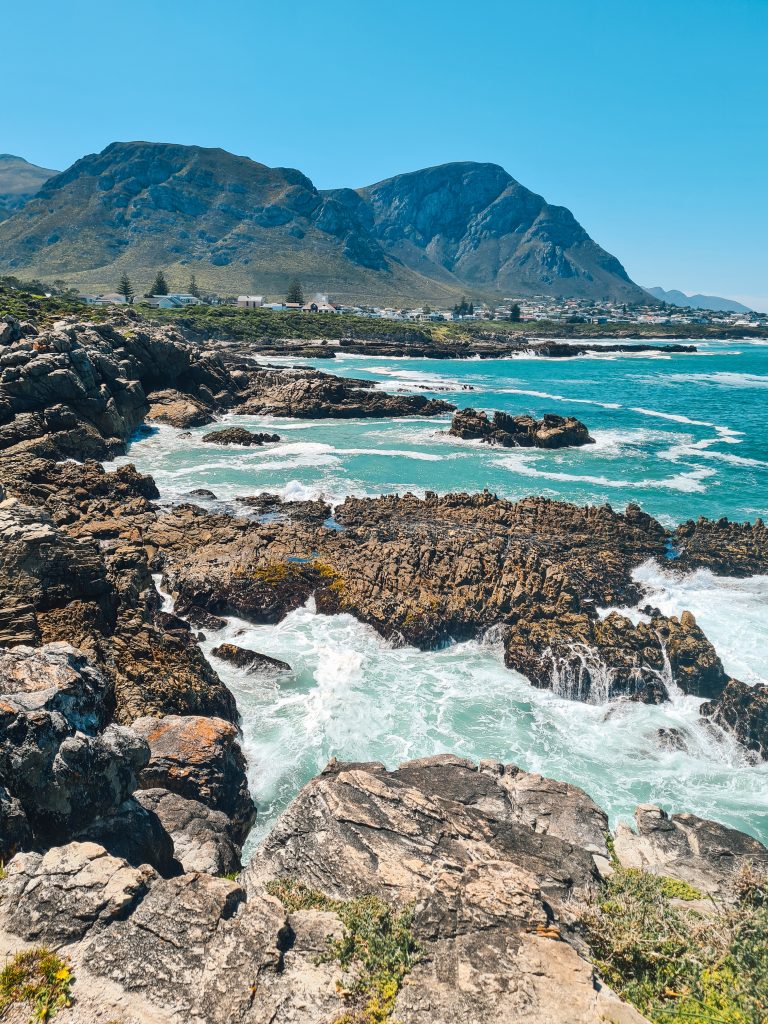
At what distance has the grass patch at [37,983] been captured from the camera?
18.1ft

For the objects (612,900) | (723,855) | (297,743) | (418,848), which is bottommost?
(297,743)

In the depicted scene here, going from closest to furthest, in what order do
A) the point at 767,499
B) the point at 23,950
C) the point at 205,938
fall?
the point at 23,950
the point at 205,938
the point at 767,499

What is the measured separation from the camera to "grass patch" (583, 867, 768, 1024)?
6414 mm

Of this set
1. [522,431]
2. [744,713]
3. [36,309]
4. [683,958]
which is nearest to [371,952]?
[683,958]

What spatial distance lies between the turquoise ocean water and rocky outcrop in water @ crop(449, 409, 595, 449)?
74.6 inches

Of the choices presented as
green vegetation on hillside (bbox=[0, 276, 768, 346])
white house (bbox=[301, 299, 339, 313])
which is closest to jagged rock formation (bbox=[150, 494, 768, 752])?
green vegetation on hillside (bbox=[0, 276, 768, 346])

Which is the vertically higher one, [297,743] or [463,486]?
[463,486]

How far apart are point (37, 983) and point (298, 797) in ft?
14.9

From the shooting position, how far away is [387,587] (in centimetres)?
2261

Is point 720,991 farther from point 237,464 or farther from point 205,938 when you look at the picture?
point 237,464

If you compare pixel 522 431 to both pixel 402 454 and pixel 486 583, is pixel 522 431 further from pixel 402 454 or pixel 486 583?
pixel 486 583

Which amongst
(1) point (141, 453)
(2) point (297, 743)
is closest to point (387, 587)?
(2) point (297, 743)

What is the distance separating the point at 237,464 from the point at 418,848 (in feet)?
118

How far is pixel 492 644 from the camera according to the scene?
812 inches
